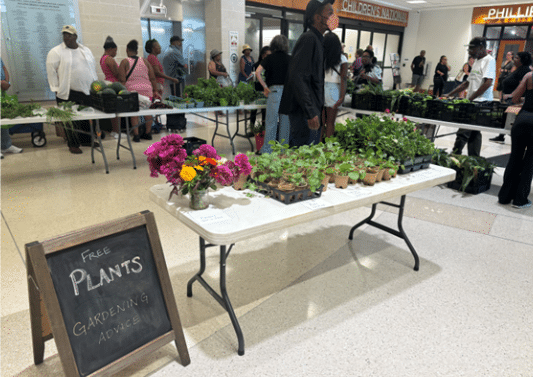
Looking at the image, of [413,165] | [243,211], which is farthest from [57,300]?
[413,165]

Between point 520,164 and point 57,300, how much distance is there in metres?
4.26

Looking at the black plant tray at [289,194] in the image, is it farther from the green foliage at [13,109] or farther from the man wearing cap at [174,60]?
the man wearing cap at [174,60]

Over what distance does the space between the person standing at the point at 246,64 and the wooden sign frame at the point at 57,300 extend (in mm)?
7547

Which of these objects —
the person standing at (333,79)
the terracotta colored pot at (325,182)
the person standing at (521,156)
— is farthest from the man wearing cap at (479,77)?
the terracotta colored pot at (325,182)

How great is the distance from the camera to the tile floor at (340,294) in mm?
1909

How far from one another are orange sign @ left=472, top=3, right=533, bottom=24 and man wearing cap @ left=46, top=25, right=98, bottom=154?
1454 cm

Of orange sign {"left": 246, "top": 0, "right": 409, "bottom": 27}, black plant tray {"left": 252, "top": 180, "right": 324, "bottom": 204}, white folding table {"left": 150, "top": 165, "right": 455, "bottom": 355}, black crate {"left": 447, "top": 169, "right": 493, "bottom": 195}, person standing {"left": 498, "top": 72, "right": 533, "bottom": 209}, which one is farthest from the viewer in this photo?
orange sign {"left": 246, "top": 0, "right": 409, "bottom": 27}

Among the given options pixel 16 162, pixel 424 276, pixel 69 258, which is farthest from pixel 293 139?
pixel 16 162

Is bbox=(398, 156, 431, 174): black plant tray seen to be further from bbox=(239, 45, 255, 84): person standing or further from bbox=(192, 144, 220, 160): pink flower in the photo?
bbox=(239, 45, 255, 84): person standing

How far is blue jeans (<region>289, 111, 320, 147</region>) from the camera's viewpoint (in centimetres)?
333

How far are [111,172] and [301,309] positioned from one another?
3.51 metres

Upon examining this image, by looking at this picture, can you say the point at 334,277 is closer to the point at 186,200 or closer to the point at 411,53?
the point at 186,200

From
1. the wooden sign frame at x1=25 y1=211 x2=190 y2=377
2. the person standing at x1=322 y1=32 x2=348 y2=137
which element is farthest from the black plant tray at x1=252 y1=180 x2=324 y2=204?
the person standing at x1=322 y1=32 x2=348 y2=137

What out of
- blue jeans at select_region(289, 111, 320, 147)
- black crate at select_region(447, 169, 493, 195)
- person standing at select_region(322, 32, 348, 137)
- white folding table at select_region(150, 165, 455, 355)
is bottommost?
black crate at select_region(447, 169, 493, 195)
